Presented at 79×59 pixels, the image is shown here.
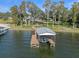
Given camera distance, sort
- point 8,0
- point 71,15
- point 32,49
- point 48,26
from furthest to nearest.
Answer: point 71,15 → point 48,26 → point 32,49 → point 8,0

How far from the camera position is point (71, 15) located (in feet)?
27.2

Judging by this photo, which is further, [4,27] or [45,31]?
[4,27]

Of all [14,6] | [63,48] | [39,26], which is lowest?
[63,48]

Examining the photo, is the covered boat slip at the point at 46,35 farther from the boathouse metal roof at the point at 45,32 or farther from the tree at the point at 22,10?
the tree at the point at 22,10

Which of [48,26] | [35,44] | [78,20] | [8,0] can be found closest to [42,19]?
[48,26]

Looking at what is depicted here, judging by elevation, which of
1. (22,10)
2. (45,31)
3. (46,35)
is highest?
(22,10)

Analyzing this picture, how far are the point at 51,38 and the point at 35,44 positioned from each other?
0.79 metres


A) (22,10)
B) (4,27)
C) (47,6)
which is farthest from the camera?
(4,27)

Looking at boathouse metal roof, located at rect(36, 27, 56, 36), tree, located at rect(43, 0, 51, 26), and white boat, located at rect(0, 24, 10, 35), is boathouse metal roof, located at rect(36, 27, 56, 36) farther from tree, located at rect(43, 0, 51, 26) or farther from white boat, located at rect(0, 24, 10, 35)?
white boat, located at rect(0, 24, 10, 35)

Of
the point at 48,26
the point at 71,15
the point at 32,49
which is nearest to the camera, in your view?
the point at 32,49

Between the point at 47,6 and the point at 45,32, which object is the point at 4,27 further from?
the point at 47,6

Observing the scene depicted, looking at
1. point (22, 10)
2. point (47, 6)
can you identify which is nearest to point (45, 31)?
point (22, 10)

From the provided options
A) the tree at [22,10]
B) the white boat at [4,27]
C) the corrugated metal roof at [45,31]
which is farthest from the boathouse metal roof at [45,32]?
the white boat at [4,27]

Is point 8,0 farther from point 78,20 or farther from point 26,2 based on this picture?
point 78,20
